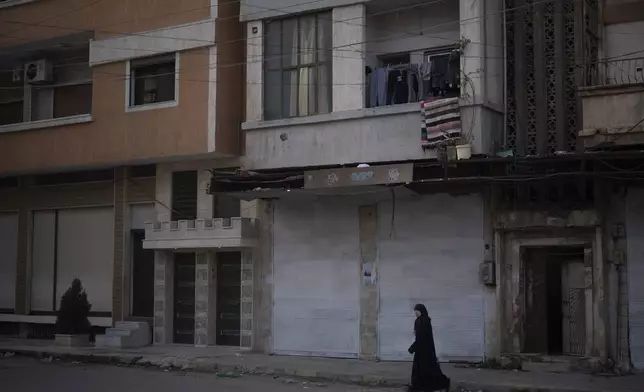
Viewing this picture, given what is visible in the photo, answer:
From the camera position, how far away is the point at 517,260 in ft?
54.2

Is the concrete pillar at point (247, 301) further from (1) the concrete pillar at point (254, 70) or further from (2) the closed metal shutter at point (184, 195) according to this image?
(1) the concrete pillar at point (254, 70)

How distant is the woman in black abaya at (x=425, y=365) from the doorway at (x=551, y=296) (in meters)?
3.52

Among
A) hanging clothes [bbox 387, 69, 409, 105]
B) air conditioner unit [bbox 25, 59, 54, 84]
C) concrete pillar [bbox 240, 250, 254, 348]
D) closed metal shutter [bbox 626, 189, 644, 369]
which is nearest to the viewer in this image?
closed metal shutter [bbox 626, 189, 644, 369]

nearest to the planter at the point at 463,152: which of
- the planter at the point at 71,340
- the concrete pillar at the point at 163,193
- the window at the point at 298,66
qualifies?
the window at the point at 298,66

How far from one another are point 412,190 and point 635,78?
476cm

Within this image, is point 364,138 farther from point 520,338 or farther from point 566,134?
point 520,338

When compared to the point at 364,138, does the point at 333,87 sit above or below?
above

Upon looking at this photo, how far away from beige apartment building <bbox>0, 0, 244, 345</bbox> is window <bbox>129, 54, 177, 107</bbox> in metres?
0.03

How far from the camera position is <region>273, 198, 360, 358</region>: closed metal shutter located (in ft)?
60.0

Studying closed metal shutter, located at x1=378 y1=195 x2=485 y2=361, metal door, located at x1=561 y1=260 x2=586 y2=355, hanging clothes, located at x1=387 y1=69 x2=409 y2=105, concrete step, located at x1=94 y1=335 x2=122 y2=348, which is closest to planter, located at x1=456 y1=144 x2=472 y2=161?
closed metal shutter, located at x1=378 y1=195 x2=485 y2=361

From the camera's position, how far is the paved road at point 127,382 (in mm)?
14258

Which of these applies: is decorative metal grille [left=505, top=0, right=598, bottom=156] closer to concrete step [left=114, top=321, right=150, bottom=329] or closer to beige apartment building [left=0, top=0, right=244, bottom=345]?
beige apartment building [left=0, top=0, right=244, bottom=345]

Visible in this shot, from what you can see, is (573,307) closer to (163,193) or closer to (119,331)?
(163,193)

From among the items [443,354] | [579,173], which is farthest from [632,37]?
[443,354]
